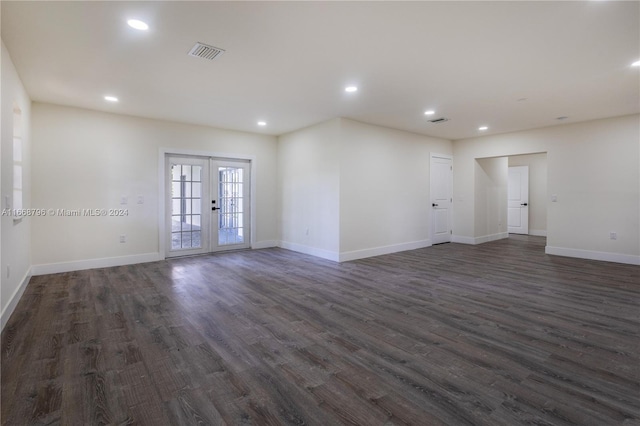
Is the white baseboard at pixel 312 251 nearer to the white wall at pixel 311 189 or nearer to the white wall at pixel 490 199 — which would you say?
the white wall at pixel 311 189

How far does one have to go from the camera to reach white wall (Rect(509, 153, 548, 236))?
31.3 ft

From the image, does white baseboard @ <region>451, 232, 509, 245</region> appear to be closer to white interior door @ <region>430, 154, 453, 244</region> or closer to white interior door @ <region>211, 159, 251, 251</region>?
white interior door @ <region>430, 154, 453, 244</region>

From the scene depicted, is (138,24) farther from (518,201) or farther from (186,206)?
(518,201)

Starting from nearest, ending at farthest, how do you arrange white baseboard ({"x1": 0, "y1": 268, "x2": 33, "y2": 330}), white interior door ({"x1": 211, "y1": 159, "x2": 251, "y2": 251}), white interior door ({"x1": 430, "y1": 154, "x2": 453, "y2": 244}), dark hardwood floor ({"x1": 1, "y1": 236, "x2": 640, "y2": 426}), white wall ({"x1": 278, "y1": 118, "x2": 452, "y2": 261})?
1. dark hardwood floor ({"x1": 1, "y1": 236, "x2": 640, "y2": 426})
2. white baseboard ({"x1": 0, "y1": 268, "x2": 33, "y2": 330})
3. white wall ({"x1": 278, "y1": 118, "x2": 452, "y2": 261})
4. white interior door ({"x1": 211, "y1": 159, "x2": 251, "y2": 251})
5. white interior door ({"x1": 430, "y1": 154, "x2": 453, "y2": 244})

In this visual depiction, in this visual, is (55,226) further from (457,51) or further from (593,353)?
(593,353)

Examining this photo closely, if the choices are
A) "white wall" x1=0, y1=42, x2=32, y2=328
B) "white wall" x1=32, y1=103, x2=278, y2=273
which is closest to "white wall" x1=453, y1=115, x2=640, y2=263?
"white wall" x1=32, y1=103, x2=278, y2=273

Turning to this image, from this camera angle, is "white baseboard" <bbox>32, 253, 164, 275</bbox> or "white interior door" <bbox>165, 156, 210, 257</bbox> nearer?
"white baseboard" <bbox>32, 253, 164, 275</bbox>

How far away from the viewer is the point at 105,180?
5438mm

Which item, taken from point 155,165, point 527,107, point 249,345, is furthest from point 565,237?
point 155,165

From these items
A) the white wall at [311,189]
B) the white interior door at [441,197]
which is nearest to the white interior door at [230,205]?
the white wall at [311,189]

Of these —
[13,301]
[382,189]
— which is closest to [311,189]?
[382,189]

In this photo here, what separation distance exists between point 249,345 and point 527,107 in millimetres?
5505

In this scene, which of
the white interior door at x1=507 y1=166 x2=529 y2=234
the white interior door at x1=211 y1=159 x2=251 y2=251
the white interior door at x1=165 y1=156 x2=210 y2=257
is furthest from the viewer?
the white interior door at x1=507 y1=166 x2=529 y2=234

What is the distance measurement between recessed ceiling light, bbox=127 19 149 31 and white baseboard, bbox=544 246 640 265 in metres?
7.77
